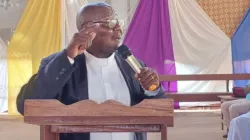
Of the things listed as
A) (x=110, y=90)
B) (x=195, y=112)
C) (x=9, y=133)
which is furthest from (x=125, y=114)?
(x=195, y=112)

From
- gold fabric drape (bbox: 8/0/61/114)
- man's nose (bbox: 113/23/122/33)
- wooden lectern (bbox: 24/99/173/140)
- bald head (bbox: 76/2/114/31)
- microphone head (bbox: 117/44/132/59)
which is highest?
gold fabric drape (bbox: 8/0/61/114)

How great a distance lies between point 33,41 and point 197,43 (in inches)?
100

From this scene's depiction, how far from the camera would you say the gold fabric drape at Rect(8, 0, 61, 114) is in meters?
6.25

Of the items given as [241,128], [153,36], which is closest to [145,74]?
[241,128]

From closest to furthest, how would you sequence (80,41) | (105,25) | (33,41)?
(80,41) < (105,25) < (33,41)

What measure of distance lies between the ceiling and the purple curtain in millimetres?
1755

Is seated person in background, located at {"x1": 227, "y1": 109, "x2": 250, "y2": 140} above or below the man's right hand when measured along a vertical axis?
below

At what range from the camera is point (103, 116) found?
29.7 inches

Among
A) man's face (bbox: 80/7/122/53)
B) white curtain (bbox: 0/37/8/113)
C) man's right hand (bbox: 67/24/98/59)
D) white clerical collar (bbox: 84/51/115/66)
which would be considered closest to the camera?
man's right hand (bbox: 67/24/98/59)

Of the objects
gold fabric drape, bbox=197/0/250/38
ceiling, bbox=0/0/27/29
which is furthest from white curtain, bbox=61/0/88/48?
gold fabric drape, bbox=197/0/250/38

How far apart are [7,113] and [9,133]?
125cm

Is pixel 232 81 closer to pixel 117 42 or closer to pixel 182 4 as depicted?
pixel 182 4

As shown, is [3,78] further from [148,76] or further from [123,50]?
[148,76]

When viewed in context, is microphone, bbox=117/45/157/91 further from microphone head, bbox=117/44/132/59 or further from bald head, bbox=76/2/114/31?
bald head, bbox=76/2/114/31
